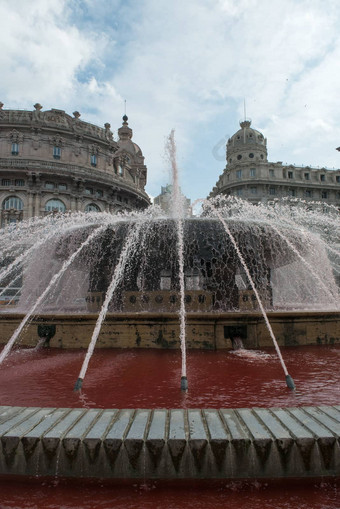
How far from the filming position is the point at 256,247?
938 cm

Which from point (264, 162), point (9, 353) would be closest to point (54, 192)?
point (264, 162)

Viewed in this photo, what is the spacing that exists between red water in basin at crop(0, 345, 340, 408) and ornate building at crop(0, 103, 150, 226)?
38.3 meters

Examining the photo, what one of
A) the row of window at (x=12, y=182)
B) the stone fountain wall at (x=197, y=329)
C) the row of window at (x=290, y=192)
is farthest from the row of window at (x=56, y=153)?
the stone fountain wall at (x=197, y=329)

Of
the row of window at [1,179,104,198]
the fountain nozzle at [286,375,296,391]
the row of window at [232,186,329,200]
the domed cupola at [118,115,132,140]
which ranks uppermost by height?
the domed cupola at [118,115,132,140]

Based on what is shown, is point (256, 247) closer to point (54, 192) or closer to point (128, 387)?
point (128, 387)

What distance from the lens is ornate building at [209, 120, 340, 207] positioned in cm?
5516

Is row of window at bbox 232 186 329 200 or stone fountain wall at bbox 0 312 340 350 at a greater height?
row of window at bbox 232 186 329 200

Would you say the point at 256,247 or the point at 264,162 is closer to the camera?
the point at 256,247

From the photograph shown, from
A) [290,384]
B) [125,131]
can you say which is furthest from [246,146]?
[290,384]

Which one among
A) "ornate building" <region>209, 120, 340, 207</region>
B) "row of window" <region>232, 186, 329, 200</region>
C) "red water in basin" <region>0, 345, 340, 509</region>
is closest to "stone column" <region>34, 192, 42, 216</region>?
"ornate building" <region>209, 120, 340, 207</region>

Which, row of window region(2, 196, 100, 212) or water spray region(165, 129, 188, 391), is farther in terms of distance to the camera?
row of window region(2, 196, 100, 212)

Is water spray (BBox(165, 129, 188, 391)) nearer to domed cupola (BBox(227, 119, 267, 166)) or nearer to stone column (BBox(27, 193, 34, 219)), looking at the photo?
stone column (BBox(27, 193, 34, 219))

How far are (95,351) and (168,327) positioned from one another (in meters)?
1.46

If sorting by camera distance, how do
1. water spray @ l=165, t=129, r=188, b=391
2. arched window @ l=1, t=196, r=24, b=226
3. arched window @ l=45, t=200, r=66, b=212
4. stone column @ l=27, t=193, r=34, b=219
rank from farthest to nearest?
arched window @ l=45, t=200, r=66, b=212, stone column @ l=27, t=193, r=34, b=219, arched window @ l=1, t=196, r=24, b=226, water spray @ l=165, t=129, r=188, b=391
